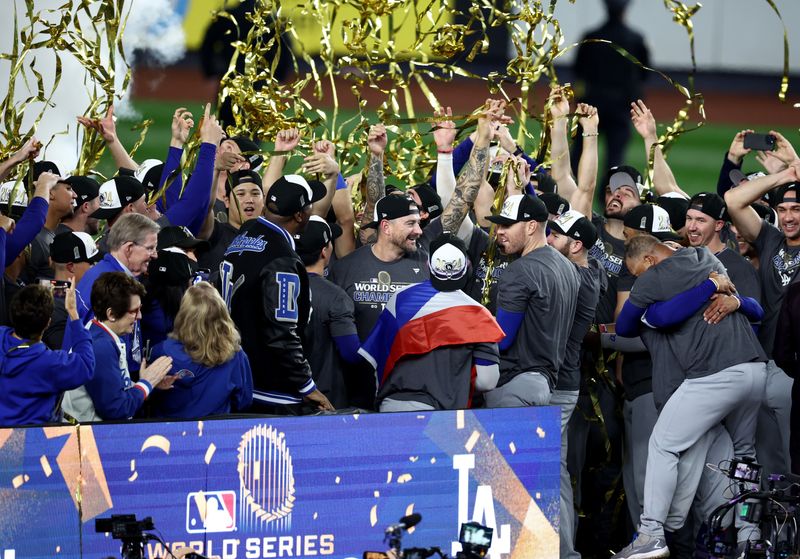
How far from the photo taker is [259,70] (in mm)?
8477

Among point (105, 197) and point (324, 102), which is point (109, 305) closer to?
point (105, 197)

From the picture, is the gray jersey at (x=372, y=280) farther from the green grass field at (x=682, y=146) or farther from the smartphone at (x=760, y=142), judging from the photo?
the green grass field at (x=682, y=146)

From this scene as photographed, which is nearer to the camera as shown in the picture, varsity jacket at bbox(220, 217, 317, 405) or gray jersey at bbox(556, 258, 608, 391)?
varsity jacket at bbox(220, 217, 317, 405)

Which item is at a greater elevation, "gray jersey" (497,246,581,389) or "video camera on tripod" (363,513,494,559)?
"gray jersey" (497,246,581,389)

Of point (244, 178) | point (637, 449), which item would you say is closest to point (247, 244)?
point (244, 178)

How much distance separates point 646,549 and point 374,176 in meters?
2.50

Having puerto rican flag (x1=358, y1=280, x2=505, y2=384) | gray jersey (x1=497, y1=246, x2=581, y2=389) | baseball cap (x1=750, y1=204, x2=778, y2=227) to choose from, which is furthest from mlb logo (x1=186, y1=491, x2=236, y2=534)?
baseball cap (x1=750, y1=204, x2=778, y2=227)

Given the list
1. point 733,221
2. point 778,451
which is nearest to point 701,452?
point 778,451

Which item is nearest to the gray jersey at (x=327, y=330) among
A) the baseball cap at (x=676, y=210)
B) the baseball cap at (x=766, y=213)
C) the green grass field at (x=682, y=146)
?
the baseball cap at (x=676, y=210)

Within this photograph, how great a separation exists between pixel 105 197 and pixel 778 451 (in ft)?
12.5

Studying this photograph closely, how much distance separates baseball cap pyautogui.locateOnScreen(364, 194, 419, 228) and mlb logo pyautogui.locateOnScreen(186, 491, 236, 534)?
6.58 ft

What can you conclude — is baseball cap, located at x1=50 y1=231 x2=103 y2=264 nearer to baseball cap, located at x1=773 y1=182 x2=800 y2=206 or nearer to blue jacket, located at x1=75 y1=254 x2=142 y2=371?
blue jacket, located at x1=75 y1=254 x2=142 y2=371

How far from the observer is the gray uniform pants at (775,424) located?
7.02 meters

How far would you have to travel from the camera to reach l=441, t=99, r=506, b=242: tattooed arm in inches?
275
